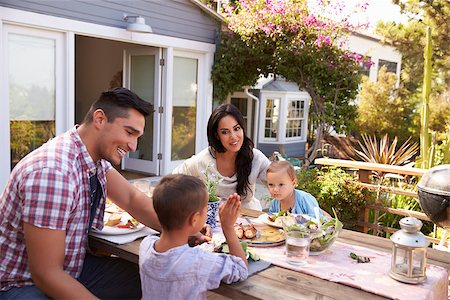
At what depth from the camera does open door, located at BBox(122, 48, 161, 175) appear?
742cm

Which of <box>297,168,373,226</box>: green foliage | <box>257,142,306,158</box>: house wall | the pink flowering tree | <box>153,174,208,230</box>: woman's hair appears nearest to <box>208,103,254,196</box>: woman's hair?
<box>153,174,208,230</box>: woman's hair

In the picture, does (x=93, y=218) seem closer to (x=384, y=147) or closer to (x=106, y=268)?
(x=106, y=268)

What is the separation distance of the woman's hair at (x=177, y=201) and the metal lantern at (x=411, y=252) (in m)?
0.71

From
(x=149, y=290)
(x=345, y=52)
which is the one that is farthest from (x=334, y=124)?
(x=149, y=290)

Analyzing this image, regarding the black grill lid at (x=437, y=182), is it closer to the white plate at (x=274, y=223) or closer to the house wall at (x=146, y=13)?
the white plate at (x=274, y=223)

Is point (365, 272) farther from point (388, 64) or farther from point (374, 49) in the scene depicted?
point (388, 64)

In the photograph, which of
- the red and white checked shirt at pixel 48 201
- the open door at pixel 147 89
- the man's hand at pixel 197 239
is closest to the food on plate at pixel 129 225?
the red and white checked shirt at pixel 48 201

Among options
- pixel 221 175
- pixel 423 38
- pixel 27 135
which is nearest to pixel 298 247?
pixel 221 175

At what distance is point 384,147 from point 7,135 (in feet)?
16.0

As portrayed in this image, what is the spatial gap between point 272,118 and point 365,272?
451 inches

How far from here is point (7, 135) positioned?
17.4 ft

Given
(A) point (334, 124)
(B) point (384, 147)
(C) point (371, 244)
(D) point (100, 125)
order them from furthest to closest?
(A) point (334, 124), (B) point (384, 147), (C) point (371, 244), (D) point (100, 125)

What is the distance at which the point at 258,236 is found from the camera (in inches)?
80.1

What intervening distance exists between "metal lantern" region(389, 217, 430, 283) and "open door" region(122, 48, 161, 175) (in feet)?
20.0
